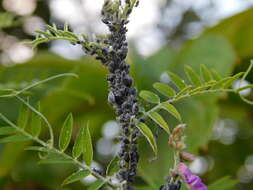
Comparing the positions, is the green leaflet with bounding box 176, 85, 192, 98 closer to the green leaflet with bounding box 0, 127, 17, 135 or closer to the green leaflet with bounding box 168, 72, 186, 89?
the green leaflet with bounding box 168, 72, 186, 89

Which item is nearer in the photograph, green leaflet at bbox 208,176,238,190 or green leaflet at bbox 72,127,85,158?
green leaflet at bbox 72,127,85,158

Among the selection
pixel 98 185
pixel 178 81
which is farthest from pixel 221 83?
pixel 98 185

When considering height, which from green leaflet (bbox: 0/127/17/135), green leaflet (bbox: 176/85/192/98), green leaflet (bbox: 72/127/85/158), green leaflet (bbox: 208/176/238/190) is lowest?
green leaflet (bbox: 208/176/238/190)

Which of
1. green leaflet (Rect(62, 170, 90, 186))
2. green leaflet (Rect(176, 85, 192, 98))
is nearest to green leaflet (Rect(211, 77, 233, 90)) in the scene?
green leaflet (Rect(176, 85, 192, 98))

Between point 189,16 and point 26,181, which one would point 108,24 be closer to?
point 26,181

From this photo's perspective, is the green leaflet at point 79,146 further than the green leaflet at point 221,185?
No

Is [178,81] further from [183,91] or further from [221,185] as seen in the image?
[221,185]

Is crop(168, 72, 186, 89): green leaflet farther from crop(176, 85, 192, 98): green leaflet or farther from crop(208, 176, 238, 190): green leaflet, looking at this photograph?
crop(208, 176, 238, 190): green leaflet

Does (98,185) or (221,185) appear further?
(221,185)

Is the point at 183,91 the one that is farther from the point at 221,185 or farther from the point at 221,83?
the point at 221,185

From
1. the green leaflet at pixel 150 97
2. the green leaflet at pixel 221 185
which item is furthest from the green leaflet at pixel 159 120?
the green leaflet at pixel 221 185

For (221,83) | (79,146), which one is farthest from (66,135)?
(221,83)

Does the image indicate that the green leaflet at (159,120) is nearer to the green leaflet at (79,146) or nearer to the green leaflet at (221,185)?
the green leaflet at (79,146)

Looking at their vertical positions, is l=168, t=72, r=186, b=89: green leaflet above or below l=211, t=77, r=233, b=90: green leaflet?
above
